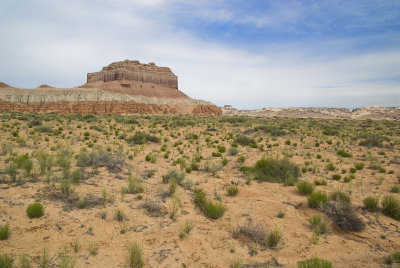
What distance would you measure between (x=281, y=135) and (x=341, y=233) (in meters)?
15.2

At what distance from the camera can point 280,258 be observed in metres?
4.61

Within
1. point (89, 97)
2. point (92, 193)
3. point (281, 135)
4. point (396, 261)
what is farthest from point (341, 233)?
point (89, 97)

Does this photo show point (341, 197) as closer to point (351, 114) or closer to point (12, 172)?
point (12, 172)

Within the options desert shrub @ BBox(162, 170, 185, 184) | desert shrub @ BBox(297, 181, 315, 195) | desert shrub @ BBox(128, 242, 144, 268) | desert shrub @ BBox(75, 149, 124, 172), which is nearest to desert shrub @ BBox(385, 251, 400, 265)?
desert shrub @ BBox(297, 181, 315, 195)

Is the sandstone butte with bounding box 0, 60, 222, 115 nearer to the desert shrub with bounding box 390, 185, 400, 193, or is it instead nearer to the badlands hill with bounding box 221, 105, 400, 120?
the badlands hill with bounding box 221, 105, 400, 120

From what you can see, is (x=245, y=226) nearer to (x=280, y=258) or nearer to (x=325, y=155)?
(x=280, y=258)

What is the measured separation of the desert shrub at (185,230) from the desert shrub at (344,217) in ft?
12.7

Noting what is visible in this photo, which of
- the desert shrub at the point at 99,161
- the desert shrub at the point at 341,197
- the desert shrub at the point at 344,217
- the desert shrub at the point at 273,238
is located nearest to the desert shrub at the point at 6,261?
the desert shrub at the point at 273,238

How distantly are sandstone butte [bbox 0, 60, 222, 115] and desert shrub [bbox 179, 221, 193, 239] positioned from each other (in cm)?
6554

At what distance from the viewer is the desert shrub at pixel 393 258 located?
4355 mm

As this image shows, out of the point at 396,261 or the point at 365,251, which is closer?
the point at 396,261

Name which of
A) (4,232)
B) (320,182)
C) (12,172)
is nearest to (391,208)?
(320,182)

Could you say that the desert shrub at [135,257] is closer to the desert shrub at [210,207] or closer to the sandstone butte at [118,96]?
the desert shrub at [210,207]

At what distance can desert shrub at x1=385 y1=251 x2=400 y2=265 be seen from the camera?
4.36m
